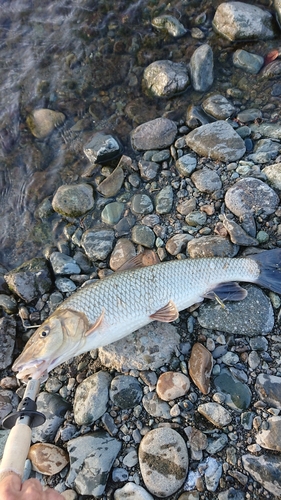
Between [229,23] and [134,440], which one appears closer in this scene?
[134,440]

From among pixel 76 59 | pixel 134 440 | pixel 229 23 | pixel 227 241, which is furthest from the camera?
pixel 76 59

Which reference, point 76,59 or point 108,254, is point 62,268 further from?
point 76,59

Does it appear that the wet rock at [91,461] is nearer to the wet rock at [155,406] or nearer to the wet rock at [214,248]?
the wet rock at [155,406]

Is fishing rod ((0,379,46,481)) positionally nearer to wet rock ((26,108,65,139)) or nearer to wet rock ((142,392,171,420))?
wet rock ((142,392,171,420))

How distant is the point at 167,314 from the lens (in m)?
3.86

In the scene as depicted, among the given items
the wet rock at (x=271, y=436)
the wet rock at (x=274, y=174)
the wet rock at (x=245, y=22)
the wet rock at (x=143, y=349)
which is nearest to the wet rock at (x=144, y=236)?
the wet rock at (x=143, y=349)

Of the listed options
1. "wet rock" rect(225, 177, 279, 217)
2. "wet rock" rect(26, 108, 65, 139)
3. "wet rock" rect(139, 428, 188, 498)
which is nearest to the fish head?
"wet rock" rect(139, 428, 188, 498)

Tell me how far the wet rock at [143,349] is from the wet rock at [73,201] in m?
2.11

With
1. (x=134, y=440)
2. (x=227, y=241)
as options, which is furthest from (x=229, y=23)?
(x=134, y=440)

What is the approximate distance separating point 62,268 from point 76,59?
4321 mm

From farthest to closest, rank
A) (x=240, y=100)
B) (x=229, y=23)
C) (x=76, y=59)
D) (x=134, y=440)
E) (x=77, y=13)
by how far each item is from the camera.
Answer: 1. (x=77, y=13)
2. (x=76, y=59)
3. (x=229, y=23)
4. (x=240, y=100)
5. (x=134, y=440)

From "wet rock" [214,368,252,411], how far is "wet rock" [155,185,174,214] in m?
2.28

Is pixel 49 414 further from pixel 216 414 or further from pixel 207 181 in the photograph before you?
pixel 207 181

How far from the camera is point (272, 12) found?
590 centimetres
